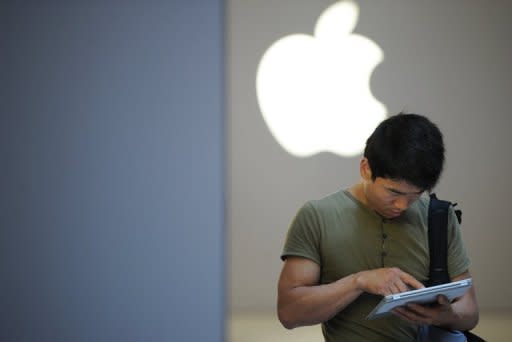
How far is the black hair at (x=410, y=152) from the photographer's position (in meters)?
1.43

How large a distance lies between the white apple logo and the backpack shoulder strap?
2844 mm

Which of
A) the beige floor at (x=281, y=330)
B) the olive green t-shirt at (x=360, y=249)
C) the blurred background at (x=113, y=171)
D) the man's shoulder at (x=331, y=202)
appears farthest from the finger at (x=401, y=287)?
the beige floor at (x=281, y=330)

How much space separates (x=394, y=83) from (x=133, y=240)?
3829mm

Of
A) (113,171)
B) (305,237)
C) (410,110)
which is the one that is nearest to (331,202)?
(305,237)

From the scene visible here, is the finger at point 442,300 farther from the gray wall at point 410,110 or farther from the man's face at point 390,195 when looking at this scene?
the gray wall at point 410,110

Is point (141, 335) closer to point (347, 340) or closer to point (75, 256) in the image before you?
point (75, 256)

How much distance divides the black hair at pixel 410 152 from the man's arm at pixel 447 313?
29cm

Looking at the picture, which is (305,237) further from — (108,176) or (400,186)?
(108,176)

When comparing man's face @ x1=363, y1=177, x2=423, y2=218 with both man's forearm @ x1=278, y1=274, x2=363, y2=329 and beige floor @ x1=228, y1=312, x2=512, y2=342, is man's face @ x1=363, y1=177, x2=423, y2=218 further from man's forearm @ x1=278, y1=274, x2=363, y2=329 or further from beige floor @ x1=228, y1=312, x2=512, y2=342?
beige floor @ x1=228, y1=312, x2=512, y2=342

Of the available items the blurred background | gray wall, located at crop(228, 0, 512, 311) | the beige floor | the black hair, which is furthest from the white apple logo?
the blurred background

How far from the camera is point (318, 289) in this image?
4.80ft

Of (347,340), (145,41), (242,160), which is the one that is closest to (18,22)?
(145,41)

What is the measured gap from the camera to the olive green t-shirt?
4.94 ft

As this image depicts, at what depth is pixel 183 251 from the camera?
833 millimetres
